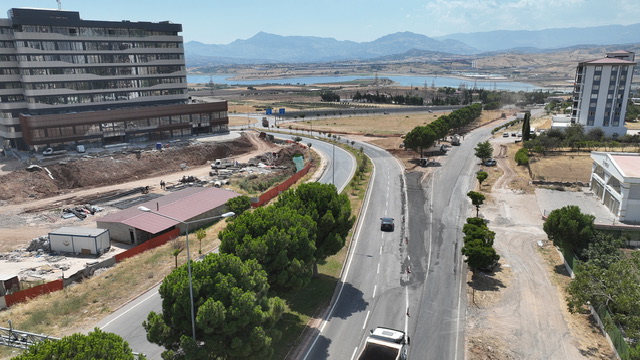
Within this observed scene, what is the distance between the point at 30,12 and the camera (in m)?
82.5

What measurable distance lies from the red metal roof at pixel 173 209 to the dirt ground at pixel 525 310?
32889 mm

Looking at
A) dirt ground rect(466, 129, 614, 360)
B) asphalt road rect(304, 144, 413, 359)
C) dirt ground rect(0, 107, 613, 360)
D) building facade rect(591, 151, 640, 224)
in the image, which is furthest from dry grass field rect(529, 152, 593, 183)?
asphalt road rect(304, 144, 413, 359)

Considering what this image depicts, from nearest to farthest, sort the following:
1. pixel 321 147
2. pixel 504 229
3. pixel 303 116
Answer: pixel 504 229 < pixel 321 147 < pixel 303 116

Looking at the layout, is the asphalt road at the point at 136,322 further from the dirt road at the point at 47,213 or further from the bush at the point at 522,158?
the bush at the point at 522,158

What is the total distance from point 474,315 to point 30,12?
9518 cm

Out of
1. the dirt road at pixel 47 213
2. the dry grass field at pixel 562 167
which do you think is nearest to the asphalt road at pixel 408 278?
the dry grass field at pixel 562 167

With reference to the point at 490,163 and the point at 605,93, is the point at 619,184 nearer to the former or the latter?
the point at 490,163

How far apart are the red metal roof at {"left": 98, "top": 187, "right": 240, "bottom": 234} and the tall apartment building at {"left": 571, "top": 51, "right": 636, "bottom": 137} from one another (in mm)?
87195

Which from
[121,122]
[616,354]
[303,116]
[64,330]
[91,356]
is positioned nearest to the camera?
[91,356]

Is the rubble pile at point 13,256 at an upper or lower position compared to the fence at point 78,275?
lower

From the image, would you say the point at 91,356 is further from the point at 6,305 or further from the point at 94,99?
the point at 94,99

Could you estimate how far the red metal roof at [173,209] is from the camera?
1892 inches

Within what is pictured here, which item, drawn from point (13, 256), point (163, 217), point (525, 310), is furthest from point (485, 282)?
point (13, 256)

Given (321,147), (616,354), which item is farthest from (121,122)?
(616,354)
